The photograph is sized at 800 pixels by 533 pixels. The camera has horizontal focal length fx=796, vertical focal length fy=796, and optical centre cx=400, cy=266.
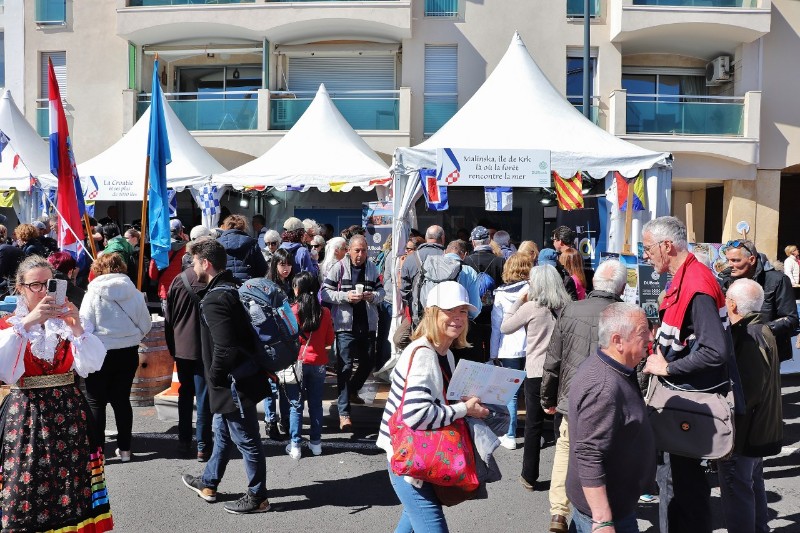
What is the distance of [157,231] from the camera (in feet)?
28.4

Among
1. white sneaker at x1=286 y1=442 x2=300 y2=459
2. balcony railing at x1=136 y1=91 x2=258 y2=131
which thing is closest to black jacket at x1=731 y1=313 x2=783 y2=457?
white sneaker at x1=286 y1=442 x2=300 y2=459

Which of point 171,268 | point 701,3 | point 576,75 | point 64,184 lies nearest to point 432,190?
point 171,268

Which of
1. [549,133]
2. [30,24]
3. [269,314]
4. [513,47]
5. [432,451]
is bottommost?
[432,451]

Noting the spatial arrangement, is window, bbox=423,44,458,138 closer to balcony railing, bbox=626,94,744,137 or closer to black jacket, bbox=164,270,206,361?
balcony railing, bbox=626,94,744,137

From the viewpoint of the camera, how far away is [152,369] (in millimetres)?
8297

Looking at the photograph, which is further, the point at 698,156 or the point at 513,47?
the point at 698,156

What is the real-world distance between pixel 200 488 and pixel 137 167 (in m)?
10.4

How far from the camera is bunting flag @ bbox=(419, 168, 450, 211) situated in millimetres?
10094

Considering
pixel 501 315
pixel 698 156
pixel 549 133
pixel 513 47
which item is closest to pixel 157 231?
pixel 501 315

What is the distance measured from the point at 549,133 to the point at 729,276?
4385mm

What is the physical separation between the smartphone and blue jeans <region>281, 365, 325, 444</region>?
9.86 ft

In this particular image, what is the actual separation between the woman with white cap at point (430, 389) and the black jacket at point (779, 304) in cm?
410

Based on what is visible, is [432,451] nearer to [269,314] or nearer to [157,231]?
[269,314]

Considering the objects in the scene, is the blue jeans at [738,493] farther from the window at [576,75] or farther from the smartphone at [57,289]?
the window at [576,75]
